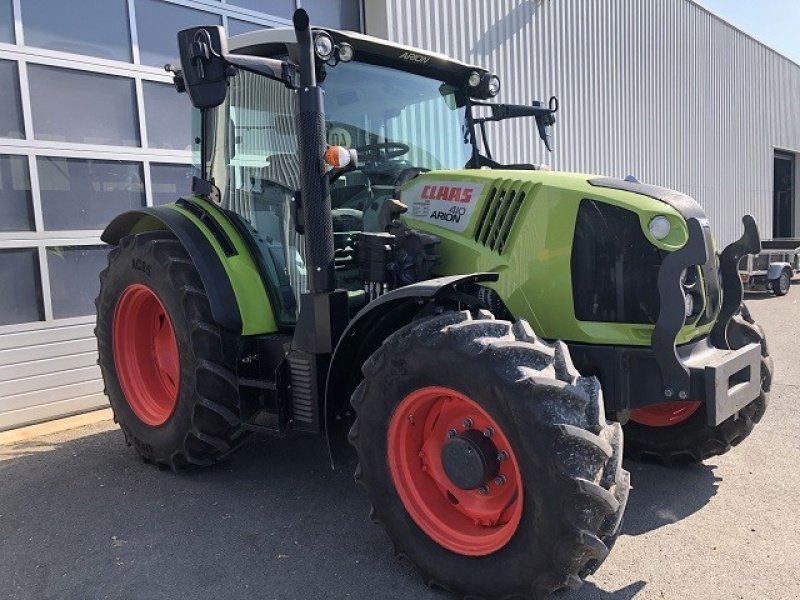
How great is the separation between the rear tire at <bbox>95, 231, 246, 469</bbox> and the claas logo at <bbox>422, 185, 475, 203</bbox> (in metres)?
1.35

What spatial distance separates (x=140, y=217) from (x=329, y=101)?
5.22ft

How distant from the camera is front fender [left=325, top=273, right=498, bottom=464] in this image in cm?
295

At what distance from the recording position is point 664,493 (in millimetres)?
3721

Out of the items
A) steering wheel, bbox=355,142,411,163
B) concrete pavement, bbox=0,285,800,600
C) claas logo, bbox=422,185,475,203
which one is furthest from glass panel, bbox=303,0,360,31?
concrete pavement, bbox=0,285,800,600

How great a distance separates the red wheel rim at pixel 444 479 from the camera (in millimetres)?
2746

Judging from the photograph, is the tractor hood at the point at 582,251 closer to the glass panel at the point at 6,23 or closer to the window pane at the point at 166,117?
the window pane at the point at 166,117

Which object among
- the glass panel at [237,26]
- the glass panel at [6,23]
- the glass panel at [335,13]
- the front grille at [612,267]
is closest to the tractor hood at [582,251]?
the front grille at [612,267]

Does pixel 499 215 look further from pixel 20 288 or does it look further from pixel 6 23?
pixel 6 23

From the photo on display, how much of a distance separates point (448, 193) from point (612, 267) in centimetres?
91

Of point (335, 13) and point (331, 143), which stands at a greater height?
point (335, 13)

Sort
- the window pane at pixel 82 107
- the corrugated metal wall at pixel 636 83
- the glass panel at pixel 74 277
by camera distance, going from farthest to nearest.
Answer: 1. the corrugated metal wall at pixel 636 83
2. the glass panel at pixel 74 277
3. the window pane at pixel 82 107

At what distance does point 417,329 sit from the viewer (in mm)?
2807

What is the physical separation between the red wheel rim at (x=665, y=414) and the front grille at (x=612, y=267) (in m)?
0.99

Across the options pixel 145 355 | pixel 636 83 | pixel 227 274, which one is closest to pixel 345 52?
pixel 227 274
